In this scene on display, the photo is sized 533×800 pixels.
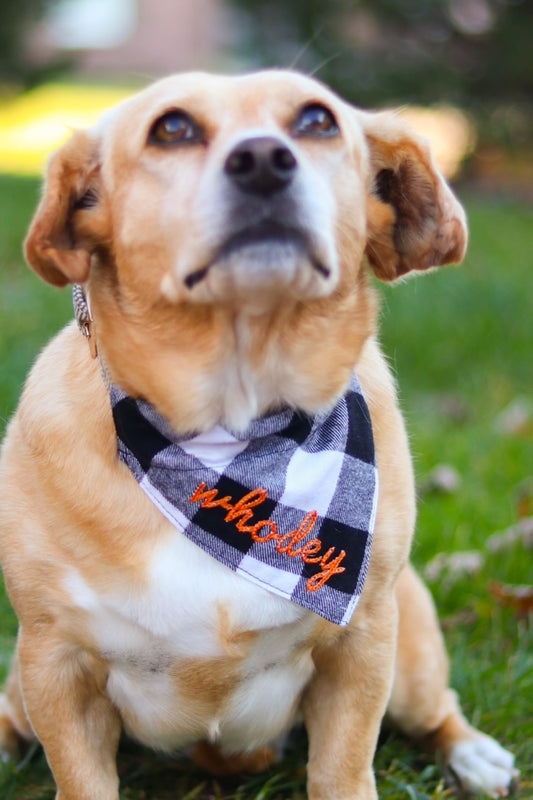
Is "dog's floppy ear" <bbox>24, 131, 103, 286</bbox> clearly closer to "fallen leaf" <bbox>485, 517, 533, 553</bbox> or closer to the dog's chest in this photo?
the dog's chest

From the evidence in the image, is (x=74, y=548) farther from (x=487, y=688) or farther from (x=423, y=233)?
(x=487, y=688)

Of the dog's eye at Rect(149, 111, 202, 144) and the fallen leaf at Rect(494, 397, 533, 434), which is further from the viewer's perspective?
the fallen leaf at Rect(494, 397, 533, 434)

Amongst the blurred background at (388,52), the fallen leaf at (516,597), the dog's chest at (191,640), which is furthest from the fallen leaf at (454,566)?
the blurred background at (388,52)

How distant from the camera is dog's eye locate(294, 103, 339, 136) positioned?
2.21 m

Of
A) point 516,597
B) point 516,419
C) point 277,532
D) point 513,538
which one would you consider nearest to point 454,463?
point 516,419

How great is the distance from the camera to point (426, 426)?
4.84 meters

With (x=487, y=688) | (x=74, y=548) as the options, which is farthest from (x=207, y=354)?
(x=487, y=688)

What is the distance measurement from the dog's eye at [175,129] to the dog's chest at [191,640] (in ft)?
2.66

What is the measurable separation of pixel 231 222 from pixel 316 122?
1.35 ft

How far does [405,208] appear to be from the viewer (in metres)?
2.49

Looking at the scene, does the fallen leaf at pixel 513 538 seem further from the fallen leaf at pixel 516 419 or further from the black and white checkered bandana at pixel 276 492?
the black and white checkered bandana at pixel 276 492

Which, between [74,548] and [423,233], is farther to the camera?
[423,233]

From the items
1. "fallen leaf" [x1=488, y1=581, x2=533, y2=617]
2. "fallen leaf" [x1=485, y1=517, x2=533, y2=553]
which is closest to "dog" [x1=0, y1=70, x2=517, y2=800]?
"fallen leaf" [x1=488, y1=581, x2=533, y2=617]

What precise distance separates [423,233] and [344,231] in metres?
0.32
